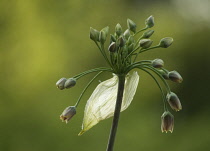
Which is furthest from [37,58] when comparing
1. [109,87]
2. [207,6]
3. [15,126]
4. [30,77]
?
[109,87]

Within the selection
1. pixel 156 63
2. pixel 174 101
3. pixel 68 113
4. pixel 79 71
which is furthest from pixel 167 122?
pixel 79 71

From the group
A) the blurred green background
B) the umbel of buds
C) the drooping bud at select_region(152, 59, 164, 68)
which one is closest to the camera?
the drooping bud at select_region(152, 59, 164, 68)

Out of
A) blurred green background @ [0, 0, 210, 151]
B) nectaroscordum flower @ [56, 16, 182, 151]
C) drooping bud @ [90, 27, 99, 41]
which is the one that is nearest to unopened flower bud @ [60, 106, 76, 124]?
nectaroscordum flower @ [56, 16, 182, 151]

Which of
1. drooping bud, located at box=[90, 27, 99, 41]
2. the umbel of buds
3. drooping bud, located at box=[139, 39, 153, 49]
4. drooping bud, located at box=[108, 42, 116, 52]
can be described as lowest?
the umbel of buds

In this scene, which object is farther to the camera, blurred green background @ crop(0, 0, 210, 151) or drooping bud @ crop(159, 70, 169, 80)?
blurred green background @ crop(0, 0, 210, 151)

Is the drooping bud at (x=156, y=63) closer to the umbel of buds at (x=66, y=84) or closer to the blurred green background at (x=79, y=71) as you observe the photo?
the umbel of buds at (x=66, y=84)

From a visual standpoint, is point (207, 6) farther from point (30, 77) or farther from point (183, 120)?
point (30, 77)

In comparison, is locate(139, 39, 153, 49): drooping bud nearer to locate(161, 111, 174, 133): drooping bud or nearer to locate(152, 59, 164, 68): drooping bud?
locate(152, 59, 164, 68): drooping bud
